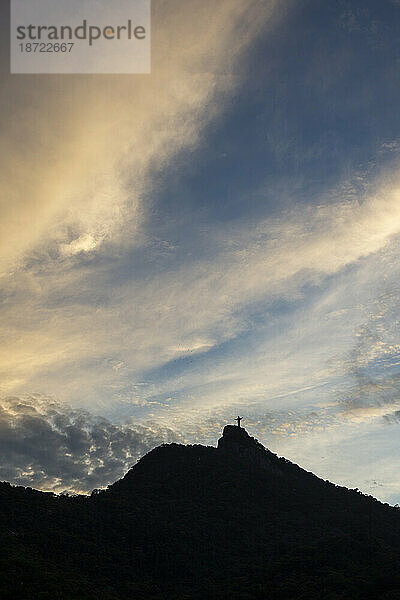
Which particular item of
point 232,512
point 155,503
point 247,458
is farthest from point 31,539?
point 247,458

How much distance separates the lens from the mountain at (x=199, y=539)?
182 ft

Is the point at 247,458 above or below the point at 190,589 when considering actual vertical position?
above

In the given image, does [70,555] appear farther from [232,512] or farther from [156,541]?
[232,512]

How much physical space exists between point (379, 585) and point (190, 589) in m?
24.8

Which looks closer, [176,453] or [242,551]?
[242,551]

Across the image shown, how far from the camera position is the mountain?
55.6 m

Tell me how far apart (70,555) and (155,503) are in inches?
1245

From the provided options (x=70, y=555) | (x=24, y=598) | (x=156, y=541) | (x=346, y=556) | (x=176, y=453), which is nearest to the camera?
(x=24, y=598)

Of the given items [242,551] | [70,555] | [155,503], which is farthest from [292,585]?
[155,503]

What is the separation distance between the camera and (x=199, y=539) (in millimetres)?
79750

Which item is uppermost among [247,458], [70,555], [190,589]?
[247,458]

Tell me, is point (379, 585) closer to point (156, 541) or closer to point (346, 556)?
point (346, 556)

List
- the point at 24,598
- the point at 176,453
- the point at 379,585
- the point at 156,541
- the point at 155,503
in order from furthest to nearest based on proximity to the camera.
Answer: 1. the point at 176,453
2. the point at 155,503
3. the point at 156,541
4. the point at 379,585
5. the point at 24,598

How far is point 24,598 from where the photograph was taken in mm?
43094
